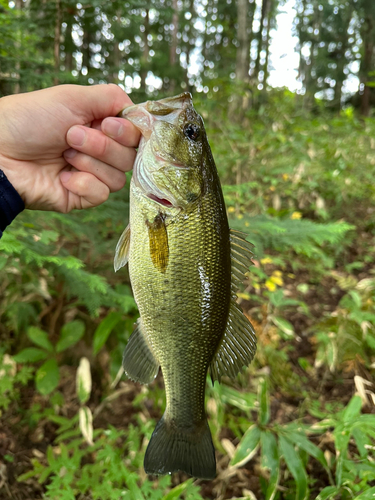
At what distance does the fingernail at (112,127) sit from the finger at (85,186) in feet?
1.03

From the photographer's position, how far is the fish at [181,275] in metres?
1.40

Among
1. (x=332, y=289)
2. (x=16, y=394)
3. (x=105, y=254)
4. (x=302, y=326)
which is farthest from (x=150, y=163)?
(x=332, y=289)

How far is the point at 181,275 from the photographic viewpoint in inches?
55.0

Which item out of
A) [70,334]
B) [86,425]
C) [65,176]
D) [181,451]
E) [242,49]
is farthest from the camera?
[242,49]

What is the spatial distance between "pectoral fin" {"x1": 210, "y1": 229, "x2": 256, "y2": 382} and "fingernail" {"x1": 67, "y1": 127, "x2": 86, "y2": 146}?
0.92m

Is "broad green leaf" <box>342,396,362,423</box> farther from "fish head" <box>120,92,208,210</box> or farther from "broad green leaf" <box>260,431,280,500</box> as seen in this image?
"fish head" <box>120,92,208,210</box>

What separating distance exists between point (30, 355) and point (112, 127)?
202 centimetres

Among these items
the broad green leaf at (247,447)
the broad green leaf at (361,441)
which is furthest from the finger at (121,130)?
the broad green leaf at (361,441)

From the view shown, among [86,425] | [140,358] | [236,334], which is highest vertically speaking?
[236,334]

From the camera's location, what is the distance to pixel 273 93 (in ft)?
19.4

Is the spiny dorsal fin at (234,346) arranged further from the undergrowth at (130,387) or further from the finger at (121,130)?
the finger at (121,130)

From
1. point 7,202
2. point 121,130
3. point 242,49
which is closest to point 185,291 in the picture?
point 121,130

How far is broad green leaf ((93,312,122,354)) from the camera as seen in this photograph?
2.66 m

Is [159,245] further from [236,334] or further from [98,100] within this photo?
[98,100]
